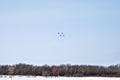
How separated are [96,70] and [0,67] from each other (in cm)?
2838

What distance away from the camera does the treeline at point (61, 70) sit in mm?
96250

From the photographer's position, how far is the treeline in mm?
96250

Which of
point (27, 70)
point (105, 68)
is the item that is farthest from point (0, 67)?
point (105, 68)

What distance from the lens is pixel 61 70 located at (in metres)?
99.4

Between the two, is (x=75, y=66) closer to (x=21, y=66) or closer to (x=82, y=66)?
(x=82, y=66)

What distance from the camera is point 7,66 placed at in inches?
4144

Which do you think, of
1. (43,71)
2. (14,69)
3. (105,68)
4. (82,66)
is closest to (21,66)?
(14,69)

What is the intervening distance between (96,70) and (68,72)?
26.7 ft

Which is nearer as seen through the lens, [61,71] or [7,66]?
[61,71]

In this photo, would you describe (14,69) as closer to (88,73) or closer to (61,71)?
(61,71)

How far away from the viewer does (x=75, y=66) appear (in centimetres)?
10588

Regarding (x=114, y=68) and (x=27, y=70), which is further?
(x=114, y=68)

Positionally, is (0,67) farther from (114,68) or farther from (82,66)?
(114,68)

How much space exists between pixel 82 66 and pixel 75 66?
2.10m
